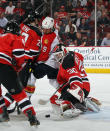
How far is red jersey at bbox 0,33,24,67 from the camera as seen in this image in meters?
3.04

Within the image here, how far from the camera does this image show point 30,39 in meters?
4.19

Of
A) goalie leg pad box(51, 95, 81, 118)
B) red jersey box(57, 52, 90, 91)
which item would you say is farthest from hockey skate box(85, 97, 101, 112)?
goalie leg pad box(51, 95, 81, 118)

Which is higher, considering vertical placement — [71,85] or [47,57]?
[47,57]

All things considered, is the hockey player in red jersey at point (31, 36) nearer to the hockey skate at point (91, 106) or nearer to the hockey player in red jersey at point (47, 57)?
the hockey player in red jersey at point (47, 57)

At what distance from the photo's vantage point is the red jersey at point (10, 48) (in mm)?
3039

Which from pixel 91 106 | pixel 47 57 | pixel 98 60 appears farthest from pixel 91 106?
pixel 98 60

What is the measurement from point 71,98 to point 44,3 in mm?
5857

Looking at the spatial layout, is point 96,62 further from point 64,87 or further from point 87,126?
point 87,126

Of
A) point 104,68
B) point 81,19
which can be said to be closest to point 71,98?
point 104,68

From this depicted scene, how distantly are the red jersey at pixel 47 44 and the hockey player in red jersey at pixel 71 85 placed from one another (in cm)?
54

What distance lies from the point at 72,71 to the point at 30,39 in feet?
2.79

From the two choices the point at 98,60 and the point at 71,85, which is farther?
the point at 98,60

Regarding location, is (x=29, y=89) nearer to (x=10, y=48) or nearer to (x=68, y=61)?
(x=68, y=61)

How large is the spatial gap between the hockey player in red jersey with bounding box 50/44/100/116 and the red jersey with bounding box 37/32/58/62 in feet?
1.77
